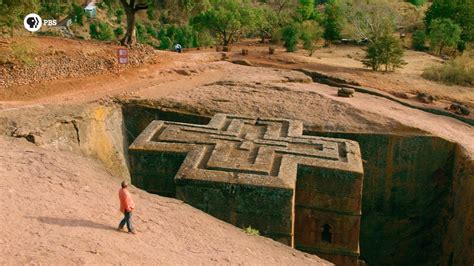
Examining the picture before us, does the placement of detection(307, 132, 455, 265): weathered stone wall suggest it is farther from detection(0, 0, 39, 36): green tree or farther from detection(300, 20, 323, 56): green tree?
detection(300, 20, 323, 56): green tree

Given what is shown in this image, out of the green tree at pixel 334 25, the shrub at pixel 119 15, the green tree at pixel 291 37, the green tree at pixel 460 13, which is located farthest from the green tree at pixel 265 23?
the shrub at pixel 119 15

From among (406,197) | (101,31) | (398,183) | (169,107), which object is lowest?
(406,197)

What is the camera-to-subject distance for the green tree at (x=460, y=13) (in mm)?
23062

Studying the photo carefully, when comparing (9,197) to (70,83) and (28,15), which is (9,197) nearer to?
(70,83)

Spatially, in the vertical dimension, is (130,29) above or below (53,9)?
below

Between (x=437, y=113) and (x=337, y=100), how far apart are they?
10.1ft

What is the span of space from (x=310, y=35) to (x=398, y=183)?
13.1 metres

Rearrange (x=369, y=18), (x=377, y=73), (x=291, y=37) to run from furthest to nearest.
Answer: (x=291, y=37) → (x=369, y=18) → (x=377, y=73)

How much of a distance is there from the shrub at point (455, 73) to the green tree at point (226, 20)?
11093 mm

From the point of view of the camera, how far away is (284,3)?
40.0 m

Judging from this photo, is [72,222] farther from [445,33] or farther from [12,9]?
[445,33]

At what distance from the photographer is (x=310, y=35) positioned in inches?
928

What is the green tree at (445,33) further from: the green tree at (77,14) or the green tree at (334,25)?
the green tree at (77,14)

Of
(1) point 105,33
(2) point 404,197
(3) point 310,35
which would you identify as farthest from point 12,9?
A: (1) point 105,33
